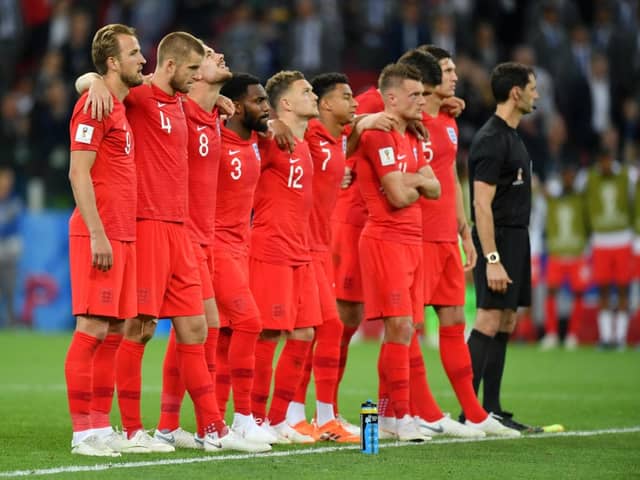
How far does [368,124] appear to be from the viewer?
32.2 feet

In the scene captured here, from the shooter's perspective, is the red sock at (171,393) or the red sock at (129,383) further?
the red sock at (171,393)

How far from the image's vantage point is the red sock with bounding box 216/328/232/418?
9562 millimetres

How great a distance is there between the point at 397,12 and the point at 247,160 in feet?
45.7

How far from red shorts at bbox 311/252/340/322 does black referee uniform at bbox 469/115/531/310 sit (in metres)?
1.35

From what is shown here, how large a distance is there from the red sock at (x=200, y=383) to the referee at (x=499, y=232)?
2801mm

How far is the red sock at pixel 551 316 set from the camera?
19.8 meters

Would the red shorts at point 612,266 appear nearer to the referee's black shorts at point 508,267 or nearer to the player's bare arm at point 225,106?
the referee's black shorts at point 508,267

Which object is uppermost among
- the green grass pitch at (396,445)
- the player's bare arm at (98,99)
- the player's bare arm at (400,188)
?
the player's bare arm at (98,99)

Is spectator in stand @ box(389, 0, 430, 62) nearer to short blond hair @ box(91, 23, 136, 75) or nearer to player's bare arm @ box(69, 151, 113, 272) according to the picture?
short blond hair @ box(91, 23, 136, 75)

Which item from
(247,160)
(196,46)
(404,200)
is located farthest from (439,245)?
(196,46)

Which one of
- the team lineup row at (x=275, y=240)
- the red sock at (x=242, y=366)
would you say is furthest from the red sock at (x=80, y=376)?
the red sock at (x=242, y=366)

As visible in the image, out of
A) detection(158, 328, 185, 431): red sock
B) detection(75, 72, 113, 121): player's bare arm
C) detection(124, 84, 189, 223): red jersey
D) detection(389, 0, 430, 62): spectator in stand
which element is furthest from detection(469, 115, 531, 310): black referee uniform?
detection(389, 0, 430, 62): spectator in stand

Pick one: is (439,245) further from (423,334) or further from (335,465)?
(423,334)

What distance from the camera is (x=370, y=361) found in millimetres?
16766
